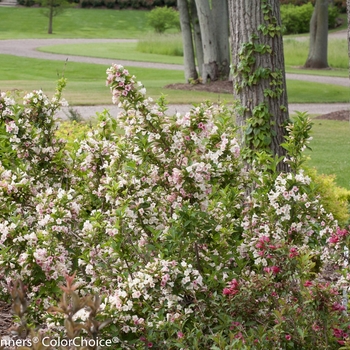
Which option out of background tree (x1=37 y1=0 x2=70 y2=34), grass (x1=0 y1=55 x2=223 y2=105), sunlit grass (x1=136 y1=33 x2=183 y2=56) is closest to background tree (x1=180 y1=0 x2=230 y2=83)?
grass (x1=0 y1=55 x2=223 y2=105)

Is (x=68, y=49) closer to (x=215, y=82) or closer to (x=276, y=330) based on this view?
(x=215, y=82)

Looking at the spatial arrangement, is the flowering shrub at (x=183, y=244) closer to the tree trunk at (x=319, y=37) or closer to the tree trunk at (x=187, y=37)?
the tree trunk at (x=187, y=37)

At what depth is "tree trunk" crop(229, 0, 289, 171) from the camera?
6723 mm

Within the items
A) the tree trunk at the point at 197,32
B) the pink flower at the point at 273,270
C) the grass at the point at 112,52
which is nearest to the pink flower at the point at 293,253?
the pink flower at the point at 273,270

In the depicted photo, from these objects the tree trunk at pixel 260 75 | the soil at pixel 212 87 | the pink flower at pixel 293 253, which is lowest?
the soil at pixel 212 87

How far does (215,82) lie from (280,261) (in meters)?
18.4

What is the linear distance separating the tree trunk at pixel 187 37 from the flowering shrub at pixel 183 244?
16663 millimetres

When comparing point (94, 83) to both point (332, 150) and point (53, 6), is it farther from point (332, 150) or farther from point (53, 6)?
point (53, 6)

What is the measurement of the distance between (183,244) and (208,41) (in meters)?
17.8

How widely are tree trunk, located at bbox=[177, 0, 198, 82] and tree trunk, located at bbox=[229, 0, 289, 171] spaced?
46.0 ft

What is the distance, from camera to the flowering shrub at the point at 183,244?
11.5 ft

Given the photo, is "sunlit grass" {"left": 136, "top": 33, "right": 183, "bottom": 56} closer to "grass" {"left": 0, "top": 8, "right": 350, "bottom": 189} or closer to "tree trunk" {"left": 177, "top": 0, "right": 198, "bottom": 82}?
"grass" {"left": 0, "top": 8, "right": 350, "bottom": 189}

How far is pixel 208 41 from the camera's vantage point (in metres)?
21.2

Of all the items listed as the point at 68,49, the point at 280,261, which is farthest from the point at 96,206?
the point at 68,49
